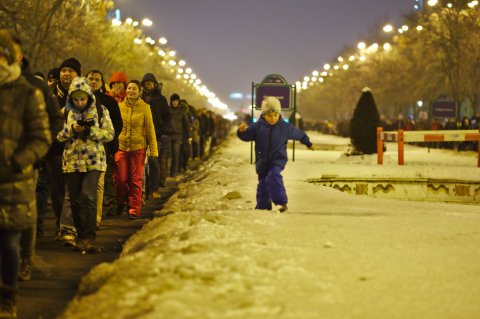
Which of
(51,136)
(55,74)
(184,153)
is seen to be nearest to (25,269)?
(51,136)

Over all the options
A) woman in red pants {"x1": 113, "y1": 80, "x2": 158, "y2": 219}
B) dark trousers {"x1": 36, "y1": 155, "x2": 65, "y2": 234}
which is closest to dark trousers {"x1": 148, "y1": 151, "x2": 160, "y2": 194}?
woman in red pants {"x1": 113, "y1": 80, "x2": 158, "y2": 219}

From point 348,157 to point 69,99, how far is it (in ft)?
52.2

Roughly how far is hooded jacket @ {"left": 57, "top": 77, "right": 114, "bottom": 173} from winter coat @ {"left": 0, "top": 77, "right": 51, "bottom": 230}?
248 centimetres

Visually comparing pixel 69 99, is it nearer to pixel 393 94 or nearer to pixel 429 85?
pixel 429 85

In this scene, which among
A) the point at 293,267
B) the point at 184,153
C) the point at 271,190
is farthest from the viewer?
the point at 184,153

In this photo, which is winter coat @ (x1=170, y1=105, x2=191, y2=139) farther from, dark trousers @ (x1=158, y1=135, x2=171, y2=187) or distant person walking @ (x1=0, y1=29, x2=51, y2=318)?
distant person walking @ (x1=0, y1=29, x2=51, y2=318)

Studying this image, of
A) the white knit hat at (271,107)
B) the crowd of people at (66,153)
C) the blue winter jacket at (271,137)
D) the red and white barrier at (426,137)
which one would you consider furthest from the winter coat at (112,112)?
the red and white barrier at (426,137)

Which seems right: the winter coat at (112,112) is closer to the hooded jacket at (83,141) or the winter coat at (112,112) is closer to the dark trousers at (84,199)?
the hooded jacket at (83,141)

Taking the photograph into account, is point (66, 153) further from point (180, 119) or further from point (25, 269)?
point (180, 119)

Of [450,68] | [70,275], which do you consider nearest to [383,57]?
[450,68]

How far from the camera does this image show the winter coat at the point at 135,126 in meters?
11.3

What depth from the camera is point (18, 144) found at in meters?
5.88

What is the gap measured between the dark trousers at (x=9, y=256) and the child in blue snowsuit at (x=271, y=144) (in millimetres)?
4720

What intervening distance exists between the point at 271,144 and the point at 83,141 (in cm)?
259
